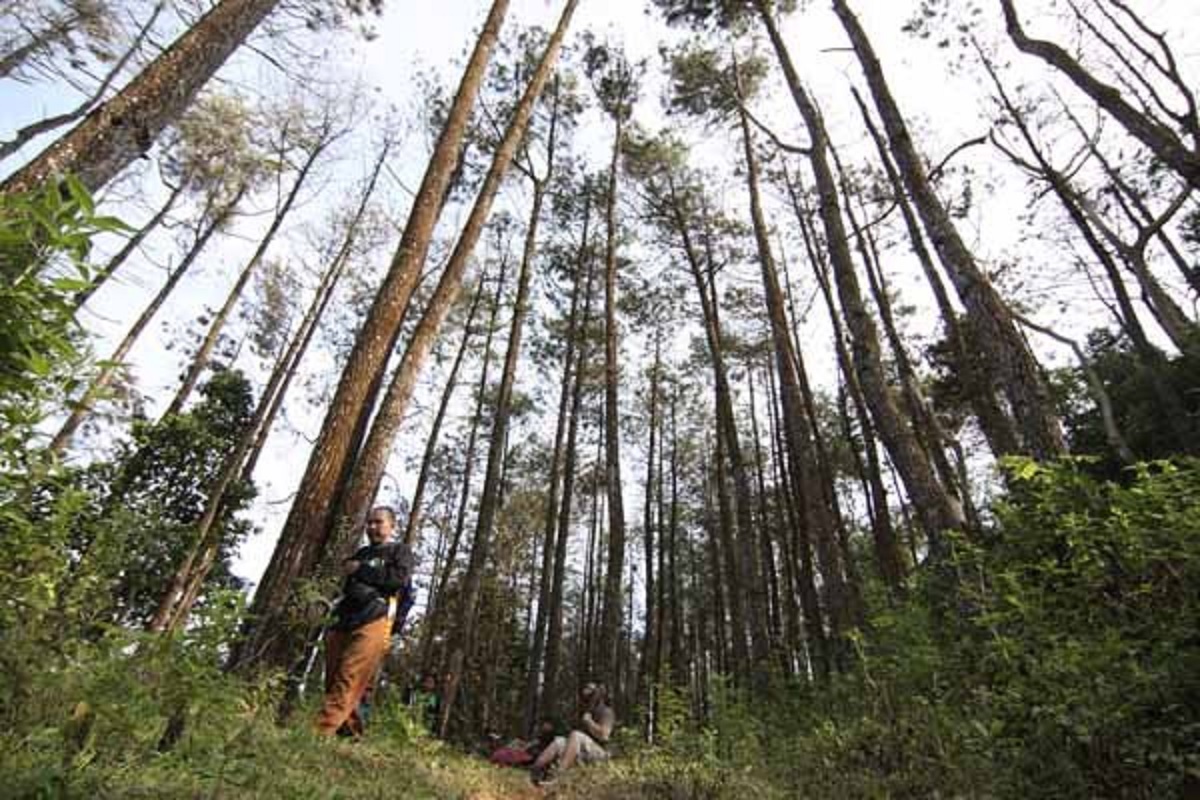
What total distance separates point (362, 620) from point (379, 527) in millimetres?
632

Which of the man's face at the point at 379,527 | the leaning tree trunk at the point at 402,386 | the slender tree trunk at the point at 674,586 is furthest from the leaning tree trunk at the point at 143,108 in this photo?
the slender tree trunk at the point at 674,586

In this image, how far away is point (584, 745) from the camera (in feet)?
21.0

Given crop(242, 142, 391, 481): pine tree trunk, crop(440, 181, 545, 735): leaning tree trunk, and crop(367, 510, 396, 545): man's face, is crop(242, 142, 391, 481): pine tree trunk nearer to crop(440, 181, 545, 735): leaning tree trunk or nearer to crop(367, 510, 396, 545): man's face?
crop(440, 181, 545, 735): leaning tree trunk

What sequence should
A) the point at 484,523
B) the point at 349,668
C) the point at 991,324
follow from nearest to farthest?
1. the point at 349,668
2. the point at 991,324
3. the point at 484,523

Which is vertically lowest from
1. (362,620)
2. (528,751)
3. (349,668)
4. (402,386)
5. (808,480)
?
(528,751)

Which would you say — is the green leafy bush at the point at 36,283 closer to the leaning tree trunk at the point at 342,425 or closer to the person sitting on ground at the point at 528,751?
the leaning tree trunk at the point at 342,425

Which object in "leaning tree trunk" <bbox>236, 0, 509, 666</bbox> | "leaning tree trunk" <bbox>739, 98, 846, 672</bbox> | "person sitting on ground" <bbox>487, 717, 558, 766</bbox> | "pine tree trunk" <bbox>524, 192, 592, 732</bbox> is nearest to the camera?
"leaning tree trunk" <bbox>236, 0, 509, 666</bbox>

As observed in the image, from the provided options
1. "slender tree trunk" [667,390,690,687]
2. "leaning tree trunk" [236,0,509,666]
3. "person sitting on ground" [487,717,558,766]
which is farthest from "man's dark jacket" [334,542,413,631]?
"slender tree trunk" [667,390,690,687]

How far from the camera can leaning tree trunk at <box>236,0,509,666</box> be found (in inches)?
160

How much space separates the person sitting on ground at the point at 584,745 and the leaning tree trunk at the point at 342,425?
3.52m

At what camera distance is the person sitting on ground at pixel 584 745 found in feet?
20.6

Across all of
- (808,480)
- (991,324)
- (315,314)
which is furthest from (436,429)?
(991,324)

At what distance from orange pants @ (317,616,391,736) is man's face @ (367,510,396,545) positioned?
1.81 ft

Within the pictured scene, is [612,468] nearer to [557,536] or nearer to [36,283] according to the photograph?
[557,536]
